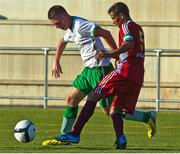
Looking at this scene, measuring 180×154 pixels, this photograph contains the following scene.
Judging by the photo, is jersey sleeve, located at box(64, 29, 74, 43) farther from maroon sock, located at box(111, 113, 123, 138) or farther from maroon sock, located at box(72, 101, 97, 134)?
maroon sock, located at box(111, 113, 123, 138)

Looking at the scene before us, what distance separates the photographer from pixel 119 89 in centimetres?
1212

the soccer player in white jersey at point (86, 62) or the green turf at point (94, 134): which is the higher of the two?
the soccer player in white jersey at point (86, 62)

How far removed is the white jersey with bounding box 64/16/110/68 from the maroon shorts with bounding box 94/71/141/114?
67 centimetres

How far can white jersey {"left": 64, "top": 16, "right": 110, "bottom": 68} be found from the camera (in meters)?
12.6

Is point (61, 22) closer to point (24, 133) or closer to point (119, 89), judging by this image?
point (119, 89)

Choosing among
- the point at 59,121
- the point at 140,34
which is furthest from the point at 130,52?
the point at 59,121

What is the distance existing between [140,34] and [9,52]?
43.6 feet

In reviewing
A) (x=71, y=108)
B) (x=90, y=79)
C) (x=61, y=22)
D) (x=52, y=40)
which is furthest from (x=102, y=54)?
(x=52, y=40)

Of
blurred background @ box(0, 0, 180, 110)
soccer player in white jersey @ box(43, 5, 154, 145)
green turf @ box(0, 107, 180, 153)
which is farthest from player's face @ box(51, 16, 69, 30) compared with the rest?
blurred background @ box(0, 0, 180, 110)

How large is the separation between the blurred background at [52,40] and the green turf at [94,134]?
5.52 m

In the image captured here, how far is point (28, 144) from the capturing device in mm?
12773

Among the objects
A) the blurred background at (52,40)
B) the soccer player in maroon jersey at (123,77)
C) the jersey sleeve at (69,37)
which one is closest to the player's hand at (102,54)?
the soccer player in maroon jersey at (123,77)

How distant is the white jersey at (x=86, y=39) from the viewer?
12.6 meters

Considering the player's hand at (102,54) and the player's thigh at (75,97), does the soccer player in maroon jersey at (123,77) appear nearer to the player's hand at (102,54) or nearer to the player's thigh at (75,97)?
the player's hand at (102,54)
